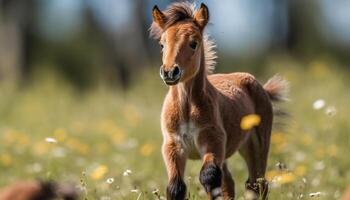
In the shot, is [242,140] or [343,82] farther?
[343,82]

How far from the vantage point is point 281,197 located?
7.41m

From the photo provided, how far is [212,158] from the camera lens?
23.4 ft

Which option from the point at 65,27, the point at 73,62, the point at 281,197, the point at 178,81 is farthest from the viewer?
the point at 65,27

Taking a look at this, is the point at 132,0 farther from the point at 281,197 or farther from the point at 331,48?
the point at 281,197

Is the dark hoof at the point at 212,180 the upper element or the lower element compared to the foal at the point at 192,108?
lower

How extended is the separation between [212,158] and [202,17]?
3.63 ft

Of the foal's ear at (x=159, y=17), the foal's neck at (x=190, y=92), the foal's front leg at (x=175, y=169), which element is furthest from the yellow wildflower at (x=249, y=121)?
the foal's ear at (x=159, y=17)

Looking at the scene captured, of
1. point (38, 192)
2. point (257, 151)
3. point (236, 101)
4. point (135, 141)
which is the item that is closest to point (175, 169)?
point (236, 101)

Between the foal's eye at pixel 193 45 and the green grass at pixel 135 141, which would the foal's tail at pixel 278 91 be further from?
the foal's eye at pixel 193 45

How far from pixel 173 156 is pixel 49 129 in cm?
910

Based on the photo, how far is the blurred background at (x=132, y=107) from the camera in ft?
33.0

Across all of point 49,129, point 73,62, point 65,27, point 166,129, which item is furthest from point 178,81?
point 65,27

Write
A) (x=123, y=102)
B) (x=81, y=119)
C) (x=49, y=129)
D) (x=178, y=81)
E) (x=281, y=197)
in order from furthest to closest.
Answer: (x=123, y=102) < (x=81, y=119) < (x=49, y=129) < (x=281, y=197) < (x=178, y=81)

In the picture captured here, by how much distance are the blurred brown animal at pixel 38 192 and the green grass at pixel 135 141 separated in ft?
5.69
